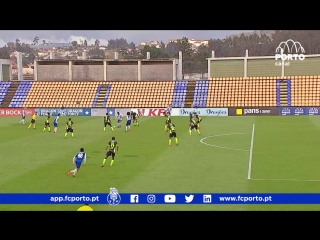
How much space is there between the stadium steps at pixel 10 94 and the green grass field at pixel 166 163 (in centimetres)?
1774

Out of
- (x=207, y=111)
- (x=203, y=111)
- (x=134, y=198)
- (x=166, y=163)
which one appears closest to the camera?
(x=134, y=198)

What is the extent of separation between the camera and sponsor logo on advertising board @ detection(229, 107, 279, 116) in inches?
1842

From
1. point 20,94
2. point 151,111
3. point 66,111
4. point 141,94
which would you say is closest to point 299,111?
point 151,111

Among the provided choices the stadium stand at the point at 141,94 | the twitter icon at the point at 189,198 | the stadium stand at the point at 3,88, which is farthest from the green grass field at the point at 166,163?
the stadium stand at the point at 3,88

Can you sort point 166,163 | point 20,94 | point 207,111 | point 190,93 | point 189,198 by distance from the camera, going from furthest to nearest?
point 20,94 < point 190,93 < point 207,111 < point 166,163 < point 189,198

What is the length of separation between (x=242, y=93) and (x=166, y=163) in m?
30.8

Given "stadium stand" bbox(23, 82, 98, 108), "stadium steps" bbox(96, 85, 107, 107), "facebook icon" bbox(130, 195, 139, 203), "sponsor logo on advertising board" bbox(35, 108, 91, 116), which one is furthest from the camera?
"stadium stand" bbox(23, 82, 98, 108)

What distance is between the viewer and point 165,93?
175 ft

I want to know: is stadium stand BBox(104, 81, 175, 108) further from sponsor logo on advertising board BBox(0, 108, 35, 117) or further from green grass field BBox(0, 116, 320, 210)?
green grass field BBox(0, 116, 320, 210)

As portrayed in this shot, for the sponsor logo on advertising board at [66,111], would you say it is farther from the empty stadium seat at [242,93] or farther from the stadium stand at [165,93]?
the empty stadium seat at [242,93]

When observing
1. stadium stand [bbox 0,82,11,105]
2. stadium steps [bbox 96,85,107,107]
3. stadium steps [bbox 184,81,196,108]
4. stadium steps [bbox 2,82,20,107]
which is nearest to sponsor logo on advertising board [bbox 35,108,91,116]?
stadium steps [bbox 96,85,107,107]

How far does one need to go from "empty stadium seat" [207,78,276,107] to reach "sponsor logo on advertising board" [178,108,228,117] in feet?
5.72

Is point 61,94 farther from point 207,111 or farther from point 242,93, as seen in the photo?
point 242,93

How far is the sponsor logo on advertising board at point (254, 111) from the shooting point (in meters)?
46.8
